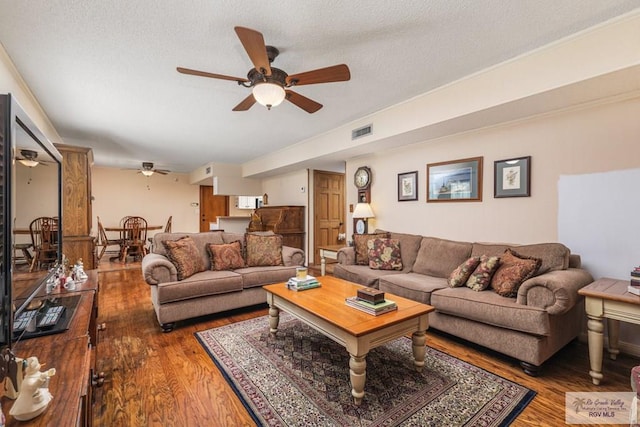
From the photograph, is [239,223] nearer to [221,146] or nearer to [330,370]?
[221,146]

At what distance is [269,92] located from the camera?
7.01 ft

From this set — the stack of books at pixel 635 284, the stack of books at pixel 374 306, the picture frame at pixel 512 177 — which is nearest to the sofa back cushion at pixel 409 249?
the picture frame at pixel 512 177

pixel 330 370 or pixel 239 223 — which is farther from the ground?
pixel 239 223

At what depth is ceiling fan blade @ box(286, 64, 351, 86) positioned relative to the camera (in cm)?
195

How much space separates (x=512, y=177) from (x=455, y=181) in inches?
23.6

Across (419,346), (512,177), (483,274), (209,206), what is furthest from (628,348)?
(209,206)

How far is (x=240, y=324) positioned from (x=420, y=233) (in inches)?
97.7

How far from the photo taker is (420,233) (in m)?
3.80

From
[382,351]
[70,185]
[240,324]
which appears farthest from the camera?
[70,185]

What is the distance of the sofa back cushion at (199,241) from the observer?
3223 millimetres

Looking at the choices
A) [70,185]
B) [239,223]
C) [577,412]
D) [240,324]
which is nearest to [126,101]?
[70,185]

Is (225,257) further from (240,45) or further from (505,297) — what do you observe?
(505,297)

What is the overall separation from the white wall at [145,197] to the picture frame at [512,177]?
319 inches

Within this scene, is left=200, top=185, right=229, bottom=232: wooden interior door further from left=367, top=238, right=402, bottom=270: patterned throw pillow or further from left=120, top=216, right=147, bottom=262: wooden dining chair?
left=367, top=238, right=402, bottom=270: patterned throw pillow
